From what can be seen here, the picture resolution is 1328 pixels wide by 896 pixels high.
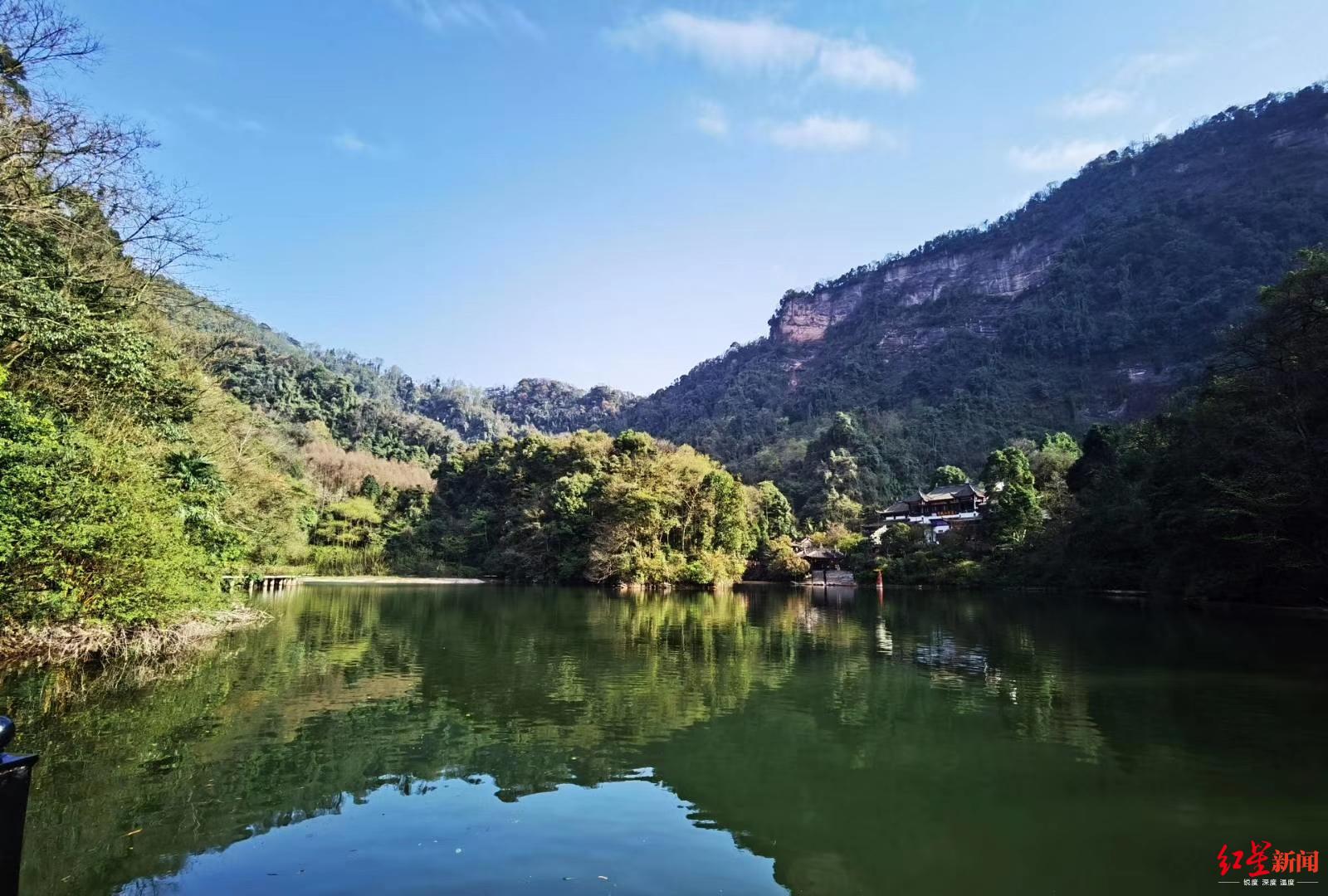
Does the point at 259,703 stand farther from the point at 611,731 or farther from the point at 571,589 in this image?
the point at 571,589

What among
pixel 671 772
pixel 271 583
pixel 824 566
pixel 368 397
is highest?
pixel 368 397

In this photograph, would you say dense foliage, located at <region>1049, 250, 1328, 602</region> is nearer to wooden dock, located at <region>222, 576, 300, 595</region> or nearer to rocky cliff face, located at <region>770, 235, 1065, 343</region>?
wooden dock, located at <region>222, 576, 300, 595</region>

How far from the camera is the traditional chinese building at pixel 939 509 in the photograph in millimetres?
44656

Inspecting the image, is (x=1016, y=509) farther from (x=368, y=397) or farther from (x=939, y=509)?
(x=368, y=397)

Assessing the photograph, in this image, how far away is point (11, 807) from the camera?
93.2 inches

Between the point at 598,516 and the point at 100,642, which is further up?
the point at 598,516

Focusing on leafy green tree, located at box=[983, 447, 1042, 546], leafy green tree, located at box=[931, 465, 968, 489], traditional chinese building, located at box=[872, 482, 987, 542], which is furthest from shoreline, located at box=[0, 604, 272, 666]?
leafy green tree, located at box=[931, 465, 968, 489]

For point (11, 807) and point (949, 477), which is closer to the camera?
point (11, 807)

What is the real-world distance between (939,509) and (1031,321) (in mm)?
53378

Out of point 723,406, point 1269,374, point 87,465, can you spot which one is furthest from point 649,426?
point 87,465

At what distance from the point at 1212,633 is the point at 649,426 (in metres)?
96.0

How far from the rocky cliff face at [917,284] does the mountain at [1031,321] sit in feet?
1.02

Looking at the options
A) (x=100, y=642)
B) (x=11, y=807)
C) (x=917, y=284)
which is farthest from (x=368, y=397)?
(x=11, y=807)

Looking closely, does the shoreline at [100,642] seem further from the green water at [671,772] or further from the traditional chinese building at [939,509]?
the traditional chinese building at [939,509]
